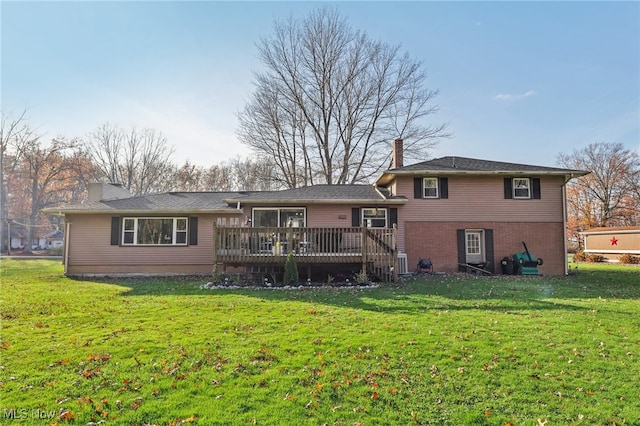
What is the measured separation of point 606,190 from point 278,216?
38.0 m

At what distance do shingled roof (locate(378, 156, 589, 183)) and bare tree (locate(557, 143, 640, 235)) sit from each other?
24977mm

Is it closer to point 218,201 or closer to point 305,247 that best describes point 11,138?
point 218,201

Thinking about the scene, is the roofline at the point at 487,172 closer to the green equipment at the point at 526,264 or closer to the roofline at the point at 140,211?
the green equipment at the point at 526,264

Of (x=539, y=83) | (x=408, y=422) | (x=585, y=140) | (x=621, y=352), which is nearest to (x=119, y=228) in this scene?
(x=408, y=422)

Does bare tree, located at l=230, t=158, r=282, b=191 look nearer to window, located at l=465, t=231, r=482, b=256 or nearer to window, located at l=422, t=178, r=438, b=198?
window, located at l=422, t=178, r=438, b=198

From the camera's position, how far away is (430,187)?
15781mm

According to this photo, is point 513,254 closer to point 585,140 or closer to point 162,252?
point 162,252

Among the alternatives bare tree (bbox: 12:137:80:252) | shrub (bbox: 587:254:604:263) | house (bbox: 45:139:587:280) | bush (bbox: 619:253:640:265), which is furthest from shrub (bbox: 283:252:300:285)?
bare tree (bbox: 12:137:80:252)

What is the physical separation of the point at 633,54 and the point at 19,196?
5313 cm

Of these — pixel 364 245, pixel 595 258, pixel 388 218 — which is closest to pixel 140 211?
pixel 364 245

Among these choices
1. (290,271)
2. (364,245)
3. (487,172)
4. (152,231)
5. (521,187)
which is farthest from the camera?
(521,187)

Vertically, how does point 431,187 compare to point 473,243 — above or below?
above

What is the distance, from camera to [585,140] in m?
39.0

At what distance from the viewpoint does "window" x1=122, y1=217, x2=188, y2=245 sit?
582 inches
